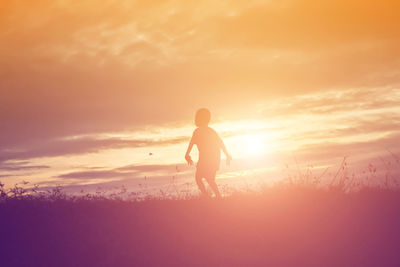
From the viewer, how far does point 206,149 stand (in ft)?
38.4

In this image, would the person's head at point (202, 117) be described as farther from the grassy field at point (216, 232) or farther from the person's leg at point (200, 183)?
the grassy field at point (216, 232)

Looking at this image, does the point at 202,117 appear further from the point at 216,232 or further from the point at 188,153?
the point at 216,232

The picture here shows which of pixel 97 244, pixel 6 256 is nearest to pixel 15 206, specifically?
pixel 6 256

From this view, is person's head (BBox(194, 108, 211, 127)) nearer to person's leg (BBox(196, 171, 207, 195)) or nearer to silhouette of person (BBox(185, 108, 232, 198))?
silhouette of person (BBox(185, 108, 232, 198))

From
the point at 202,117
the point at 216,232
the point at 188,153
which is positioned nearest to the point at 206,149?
the point at 188,153

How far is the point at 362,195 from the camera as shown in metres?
10.3

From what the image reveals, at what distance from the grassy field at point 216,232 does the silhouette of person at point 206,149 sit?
3.85 feet

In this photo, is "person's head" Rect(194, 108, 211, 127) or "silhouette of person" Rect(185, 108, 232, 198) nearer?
"silhouette of person" Rect(185, 108, 232, 198)

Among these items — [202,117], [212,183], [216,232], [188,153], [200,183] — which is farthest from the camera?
[202,117]

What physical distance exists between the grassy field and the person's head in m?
2.40

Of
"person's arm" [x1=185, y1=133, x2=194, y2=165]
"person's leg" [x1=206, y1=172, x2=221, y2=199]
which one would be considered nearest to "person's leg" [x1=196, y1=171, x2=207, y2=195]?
"person's leg" [x1=206, y1=172, x2=221, y2=199]

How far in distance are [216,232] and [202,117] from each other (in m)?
4.14

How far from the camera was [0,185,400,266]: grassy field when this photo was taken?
298 inches

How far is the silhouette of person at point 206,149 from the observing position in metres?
11.5
